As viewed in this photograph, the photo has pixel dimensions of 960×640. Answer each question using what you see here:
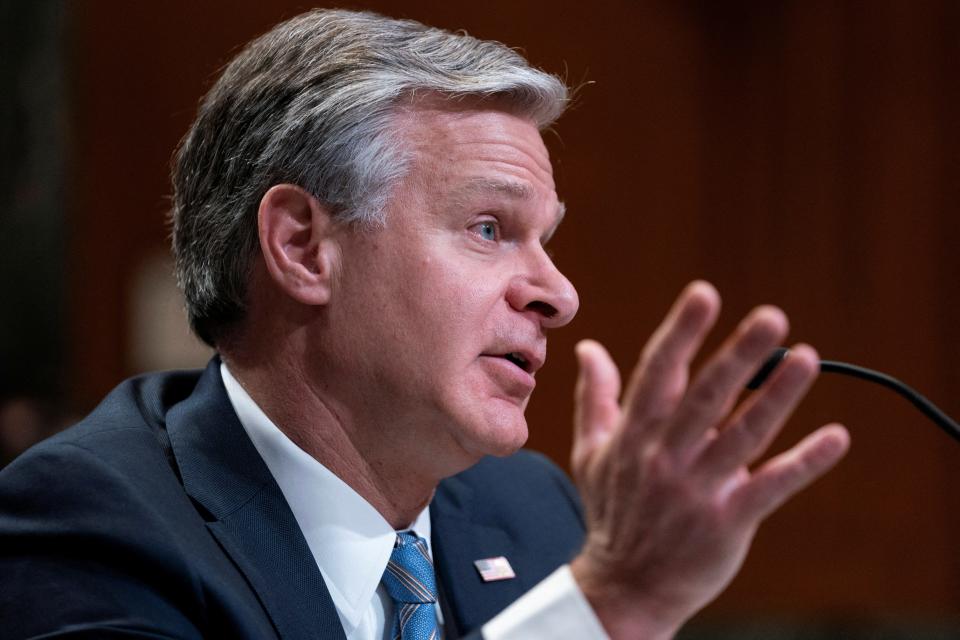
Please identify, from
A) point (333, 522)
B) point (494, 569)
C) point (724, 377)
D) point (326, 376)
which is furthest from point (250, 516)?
point (724, 377)

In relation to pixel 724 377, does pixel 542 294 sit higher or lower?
lower

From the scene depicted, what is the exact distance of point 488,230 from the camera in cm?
173

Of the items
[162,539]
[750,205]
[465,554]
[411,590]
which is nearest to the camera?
[162,539]

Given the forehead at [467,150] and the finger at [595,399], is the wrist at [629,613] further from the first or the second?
the forehead at [467,150]

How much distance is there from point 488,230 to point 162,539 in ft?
2.21

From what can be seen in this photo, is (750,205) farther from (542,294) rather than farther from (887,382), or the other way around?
(887,382)

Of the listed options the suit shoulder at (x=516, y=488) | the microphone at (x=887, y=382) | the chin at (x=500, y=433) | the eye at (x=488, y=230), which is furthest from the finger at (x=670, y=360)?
the suit shoulder at (x=516, y=488)

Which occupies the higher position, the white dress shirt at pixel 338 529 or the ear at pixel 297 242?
the ear at pixel 297 242

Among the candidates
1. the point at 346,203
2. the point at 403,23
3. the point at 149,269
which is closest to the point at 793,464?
the point at 346,203

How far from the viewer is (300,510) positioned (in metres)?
1.67

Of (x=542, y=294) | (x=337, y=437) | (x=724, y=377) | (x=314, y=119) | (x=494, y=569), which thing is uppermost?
(x=314, y=119)

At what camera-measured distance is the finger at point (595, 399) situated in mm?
1075

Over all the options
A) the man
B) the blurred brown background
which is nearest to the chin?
the man

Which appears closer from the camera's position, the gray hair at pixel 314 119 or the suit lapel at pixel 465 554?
the gray hair at pixel 314 119
